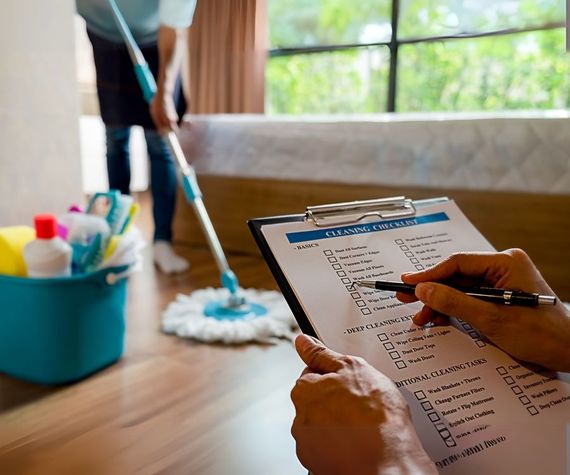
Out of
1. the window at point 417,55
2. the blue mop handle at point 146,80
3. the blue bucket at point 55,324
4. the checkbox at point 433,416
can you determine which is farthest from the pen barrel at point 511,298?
the blue mop handle at point 146,80

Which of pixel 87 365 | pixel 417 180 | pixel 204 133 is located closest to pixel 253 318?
pixel 87 365

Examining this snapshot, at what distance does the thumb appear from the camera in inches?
16.3

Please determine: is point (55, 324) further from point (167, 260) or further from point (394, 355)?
point (167, 260)

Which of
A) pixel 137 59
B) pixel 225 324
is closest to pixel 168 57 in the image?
pixel 137 59

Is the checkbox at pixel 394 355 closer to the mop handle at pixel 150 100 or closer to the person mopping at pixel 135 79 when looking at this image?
the person mopping at pixel 135 79

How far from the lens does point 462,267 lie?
1.64 ft

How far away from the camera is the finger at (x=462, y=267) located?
1.62 feet

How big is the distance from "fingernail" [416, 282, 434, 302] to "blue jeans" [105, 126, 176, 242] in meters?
0.81

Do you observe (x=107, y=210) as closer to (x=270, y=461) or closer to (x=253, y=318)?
(x=253, y=318)

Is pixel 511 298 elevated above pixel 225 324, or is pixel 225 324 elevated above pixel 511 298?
pixel 511 298

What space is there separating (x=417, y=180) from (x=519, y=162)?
0.25 meters

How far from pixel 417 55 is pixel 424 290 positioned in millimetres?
854

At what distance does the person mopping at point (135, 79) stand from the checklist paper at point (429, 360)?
30 cm

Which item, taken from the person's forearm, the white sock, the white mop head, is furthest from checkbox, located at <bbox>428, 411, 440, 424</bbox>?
the white sock
